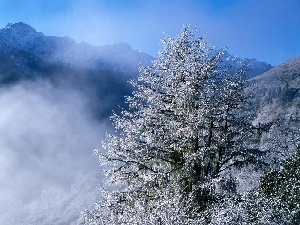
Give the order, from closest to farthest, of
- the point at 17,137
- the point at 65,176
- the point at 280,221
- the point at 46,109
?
1. the point at 280,221
2. the point at 65,176
3. the point at 17,137
4. the point at 46,109

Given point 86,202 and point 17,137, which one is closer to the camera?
point 86,202

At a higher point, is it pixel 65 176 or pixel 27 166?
pixel 27 166

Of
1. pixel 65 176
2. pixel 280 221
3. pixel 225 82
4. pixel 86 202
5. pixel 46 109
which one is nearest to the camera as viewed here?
pixel 280 221

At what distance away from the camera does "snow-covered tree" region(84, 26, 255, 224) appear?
12633 millimetres

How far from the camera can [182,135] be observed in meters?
12.8

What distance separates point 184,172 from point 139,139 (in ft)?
6.44

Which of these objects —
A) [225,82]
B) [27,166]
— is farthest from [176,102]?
[27,166]

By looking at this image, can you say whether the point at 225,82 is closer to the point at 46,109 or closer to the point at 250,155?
the point at 250,155

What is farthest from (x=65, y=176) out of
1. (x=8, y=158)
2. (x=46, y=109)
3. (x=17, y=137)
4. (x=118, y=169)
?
(x=118, y=169)

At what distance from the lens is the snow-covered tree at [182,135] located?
12633 millimetres

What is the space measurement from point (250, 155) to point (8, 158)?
145165 millimetres

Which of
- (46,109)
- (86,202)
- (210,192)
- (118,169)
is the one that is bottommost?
(210,192)

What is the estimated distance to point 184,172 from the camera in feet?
41.5

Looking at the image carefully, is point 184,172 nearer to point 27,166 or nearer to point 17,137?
point 27,166
